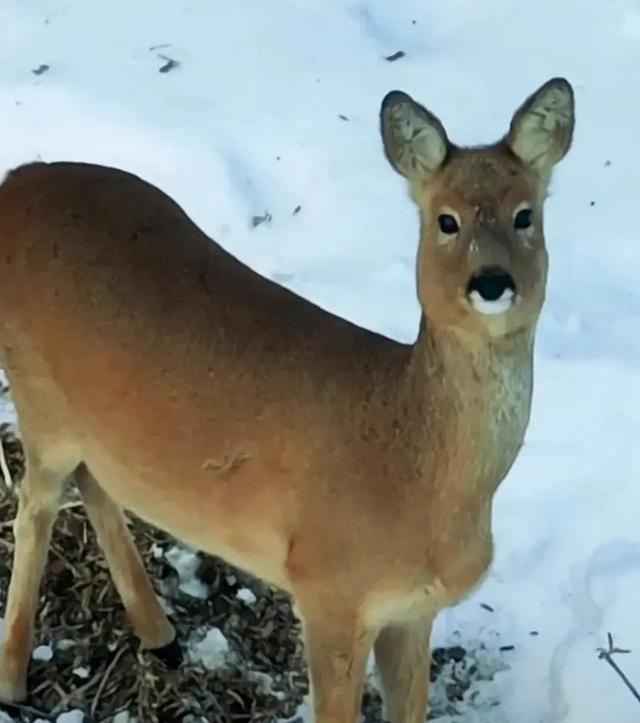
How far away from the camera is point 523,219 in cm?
313

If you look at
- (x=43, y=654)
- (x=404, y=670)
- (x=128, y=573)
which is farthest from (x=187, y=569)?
(x=404, y=670)

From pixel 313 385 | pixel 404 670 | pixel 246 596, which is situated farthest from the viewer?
pixel 246 596

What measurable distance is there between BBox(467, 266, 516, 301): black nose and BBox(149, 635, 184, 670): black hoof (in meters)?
1.70

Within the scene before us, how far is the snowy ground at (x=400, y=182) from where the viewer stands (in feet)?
14.6

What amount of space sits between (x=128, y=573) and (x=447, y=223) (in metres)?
1.57

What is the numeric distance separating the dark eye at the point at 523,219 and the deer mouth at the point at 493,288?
133 millimetres

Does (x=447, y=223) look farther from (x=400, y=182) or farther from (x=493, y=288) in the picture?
(x=400, y=182)

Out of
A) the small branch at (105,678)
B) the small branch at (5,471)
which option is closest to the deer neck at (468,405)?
the small branch at (105,678)

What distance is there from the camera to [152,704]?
428cm

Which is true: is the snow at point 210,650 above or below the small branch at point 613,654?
below

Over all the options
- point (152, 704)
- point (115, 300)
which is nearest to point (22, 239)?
point (115, 300)

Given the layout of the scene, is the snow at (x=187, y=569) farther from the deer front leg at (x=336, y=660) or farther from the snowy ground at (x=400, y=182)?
the deer front leg at (x=336, y=660)

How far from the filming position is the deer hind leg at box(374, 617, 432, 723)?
12.8 feet

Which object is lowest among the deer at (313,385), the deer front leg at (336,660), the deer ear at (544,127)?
the deer front leg at (336,660)
